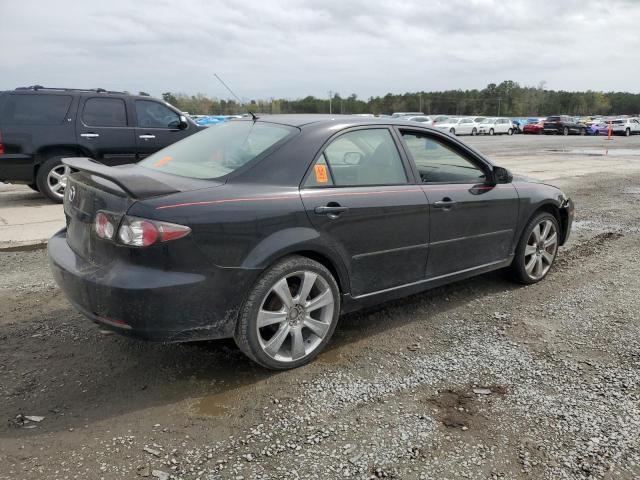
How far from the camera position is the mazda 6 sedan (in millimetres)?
2793

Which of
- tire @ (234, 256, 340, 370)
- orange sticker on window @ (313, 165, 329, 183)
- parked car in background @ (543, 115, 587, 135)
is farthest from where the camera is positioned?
parked car in background @ (543, 115, 587, 135)

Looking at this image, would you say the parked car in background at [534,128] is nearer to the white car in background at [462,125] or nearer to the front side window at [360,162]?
the white car in background at [462,125]

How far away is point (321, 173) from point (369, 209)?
0.41 m

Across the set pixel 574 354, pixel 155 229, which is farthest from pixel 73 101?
pixel 574 354

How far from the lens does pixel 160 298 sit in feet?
9.00

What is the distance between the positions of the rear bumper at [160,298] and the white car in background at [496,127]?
4201 cm

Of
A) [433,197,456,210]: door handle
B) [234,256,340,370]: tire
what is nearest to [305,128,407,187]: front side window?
[433,197,456,210]: door handle

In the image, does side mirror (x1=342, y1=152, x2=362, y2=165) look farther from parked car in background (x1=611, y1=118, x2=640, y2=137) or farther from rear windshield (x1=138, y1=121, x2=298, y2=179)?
parked car in background (x1=611, y1=118, x2=640, y2=137)

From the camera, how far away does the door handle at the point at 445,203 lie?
393 cm

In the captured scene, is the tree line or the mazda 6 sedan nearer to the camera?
the mazda 6 sedan

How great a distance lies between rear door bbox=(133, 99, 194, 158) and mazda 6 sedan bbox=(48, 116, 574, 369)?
5975 mm

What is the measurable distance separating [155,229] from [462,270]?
256 cm

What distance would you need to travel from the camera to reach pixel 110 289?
2.77m

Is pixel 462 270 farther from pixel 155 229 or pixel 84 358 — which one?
pixel 84 358
